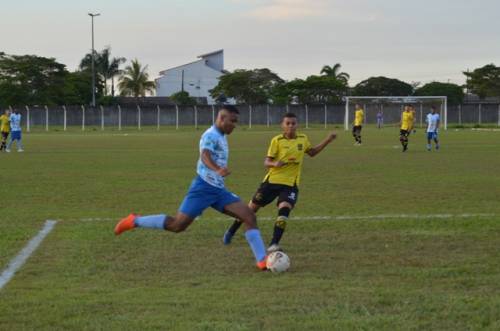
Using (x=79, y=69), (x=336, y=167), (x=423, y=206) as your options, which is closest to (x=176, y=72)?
(x=79, y=69)

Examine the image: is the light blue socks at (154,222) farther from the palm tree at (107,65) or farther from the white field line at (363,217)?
the palm tree at (107,65)

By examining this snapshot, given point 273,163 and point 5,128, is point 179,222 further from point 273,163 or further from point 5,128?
point 5,128

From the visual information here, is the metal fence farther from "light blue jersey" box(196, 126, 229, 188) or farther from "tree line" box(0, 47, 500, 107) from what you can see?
"light blue jersey" box(196, 126, 229, 188)

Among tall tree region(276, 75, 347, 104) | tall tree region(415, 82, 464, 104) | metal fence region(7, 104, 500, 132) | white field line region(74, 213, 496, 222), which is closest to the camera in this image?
white field line region(74, 213, 496, 222)

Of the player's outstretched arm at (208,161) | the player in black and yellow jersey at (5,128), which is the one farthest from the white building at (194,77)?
the player's outstretched arm at (208,161)

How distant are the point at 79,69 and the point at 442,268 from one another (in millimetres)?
A: 112719

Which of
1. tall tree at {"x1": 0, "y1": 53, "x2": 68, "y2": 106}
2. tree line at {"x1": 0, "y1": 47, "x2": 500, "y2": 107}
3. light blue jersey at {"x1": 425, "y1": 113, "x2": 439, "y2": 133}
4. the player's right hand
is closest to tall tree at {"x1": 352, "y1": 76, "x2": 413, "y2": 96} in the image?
tree line at {"x1": 0, "y1": 47, "x2": 500, "y2": 107}

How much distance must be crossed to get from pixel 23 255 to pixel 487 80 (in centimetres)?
8980

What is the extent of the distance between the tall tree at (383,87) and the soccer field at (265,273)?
89022 millimetres

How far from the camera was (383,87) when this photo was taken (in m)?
105

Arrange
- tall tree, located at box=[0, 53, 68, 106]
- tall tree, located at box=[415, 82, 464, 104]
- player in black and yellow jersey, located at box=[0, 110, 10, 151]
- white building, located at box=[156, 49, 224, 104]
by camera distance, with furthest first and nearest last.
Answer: white building, located at box=[156, 49, 224, 104] < tall tree, located at box=[415, 82, 464, 104] < tall tree, located at box=[0, 53, 68, 106] < player in black and yellow jersey, located at box=[0, 110, 10, 151]

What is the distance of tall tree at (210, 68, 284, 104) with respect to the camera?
92.9 m

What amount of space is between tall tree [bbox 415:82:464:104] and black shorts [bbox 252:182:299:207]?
3531 inches

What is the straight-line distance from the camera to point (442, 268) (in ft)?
26.2
